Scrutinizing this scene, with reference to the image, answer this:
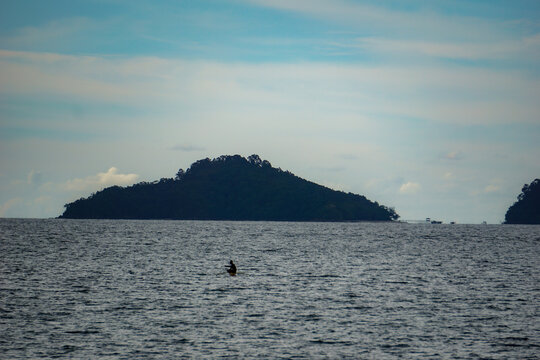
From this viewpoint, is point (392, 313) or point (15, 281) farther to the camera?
point (15, 281)

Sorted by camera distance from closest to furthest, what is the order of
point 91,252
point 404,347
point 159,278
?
point 404,347 → point 159,278 → point 91,252

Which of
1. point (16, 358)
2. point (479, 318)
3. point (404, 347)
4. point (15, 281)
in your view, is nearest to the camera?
point (16, 358)

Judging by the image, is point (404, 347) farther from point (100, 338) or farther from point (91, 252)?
point (91, 252)

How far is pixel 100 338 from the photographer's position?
132ft

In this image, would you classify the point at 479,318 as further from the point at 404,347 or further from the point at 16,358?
the point at 16,358

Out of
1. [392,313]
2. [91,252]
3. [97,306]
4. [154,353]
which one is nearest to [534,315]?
[392,313]

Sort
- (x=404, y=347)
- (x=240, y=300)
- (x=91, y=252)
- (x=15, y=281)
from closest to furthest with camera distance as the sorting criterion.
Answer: (x=404, y=347)
(x=240, y=300)
(x=15, y=281)
(x=91, y=252)

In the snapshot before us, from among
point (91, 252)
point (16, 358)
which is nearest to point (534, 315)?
point (16, 358)

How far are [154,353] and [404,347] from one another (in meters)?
14.9

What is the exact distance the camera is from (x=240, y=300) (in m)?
56.7

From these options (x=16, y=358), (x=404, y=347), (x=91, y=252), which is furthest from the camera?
(x=91, y=252)

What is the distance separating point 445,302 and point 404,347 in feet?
63.8

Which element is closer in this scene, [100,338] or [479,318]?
[100,338]

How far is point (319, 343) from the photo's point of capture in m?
40.0
